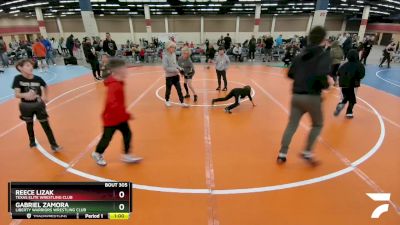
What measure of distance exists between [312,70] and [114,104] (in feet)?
9.87

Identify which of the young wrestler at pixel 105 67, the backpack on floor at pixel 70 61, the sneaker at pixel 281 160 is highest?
the young wrestler at pixel 105 67

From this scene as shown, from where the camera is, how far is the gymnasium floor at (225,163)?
3.27m

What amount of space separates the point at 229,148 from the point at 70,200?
307 centimetres

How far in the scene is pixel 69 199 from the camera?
8.83 feet

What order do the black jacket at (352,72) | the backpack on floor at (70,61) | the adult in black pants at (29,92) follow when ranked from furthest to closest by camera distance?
the backpack on floor at (70,61)
the black jacket at (352,72)
the adult in black pants at (29,92)

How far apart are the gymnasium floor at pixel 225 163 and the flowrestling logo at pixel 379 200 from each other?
5 cm

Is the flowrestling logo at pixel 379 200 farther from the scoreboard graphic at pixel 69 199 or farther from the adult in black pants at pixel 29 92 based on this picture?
the adult in black pants at pixel 29 92

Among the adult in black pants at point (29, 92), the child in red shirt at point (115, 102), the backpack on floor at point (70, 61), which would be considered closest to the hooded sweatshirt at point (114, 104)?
the child in red shirt at point (115, 102)

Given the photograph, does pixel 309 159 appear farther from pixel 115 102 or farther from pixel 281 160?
pixel 115 102

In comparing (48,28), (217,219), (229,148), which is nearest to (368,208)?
(217,219)

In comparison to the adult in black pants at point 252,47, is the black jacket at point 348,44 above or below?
above

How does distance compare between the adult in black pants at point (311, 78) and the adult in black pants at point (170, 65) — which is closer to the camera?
the adult in black pants at point (311, 78)

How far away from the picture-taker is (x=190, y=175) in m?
4.06

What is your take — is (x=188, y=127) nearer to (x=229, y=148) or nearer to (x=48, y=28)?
(x=229, y=148)
